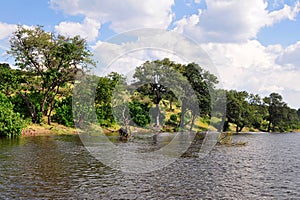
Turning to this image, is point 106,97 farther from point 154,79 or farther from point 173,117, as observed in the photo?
point 173,117

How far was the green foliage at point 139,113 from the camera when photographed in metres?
76.4

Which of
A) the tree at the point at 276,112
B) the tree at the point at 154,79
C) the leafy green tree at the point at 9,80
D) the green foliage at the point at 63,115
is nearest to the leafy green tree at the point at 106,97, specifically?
the tree at the point at 154,79

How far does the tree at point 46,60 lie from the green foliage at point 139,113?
1565 cm

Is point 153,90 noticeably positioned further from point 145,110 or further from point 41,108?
point 41,108

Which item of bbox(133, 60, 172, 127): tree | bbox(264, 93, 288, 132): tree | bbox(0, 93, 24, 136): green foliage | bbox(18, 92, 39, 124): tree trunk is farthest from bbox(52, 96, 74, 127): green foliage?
bbox(264, 93, 288, 132): tree

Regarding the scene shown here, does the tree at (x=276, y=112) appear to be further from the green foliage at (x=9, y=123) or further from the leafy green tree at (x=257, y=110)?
the green foliage at (x=9, y=123)

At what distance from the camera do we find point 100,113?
7762 centimetres

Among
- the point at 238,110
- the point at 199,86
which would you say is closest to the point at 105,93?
the point at 199,86

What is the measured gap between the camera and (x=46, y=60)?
6588 cm

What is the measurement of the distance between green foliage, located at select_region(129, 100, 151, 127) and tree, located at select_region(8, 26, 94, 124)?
15649 mm

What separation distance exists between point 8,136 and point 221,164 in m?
39.0

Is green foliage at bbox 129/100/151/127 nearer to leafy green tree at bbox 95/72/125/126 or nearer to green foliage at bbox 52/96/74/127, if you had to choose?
leafy green tree at bbox 95/72/125/126

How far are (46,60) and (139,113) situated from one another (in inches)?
1090

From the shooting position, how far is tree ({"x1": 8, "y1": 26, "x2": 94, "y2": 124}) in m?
62.5
